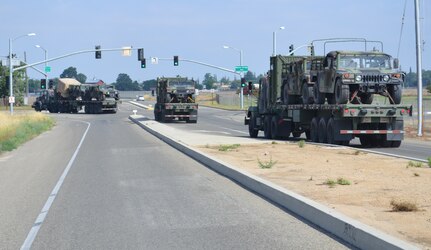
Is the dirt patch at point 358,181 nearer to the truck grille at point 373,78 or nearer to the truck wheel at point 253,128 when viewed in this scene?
the truck grille at point 373,78

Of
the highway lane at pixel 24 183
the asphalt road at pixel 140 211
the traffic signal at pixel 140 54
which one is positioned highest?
the traffic signal at pixel 140 54

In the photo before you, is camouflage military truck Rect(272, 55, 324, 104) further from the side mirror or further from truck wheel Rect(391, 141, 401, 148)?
truck wheel Rect(391, 141, 401, 148)

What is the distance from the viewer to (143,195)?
1268 cm

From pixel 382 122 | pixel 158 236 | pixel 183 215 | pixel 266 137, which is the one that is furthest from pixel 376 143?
pixel 158 236

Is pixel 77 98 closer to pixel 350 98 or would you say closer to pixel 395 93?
pixel 350 98

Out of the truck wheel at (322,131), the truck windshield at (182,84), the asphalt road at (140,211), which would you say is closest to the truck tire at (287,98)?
the truck wheel at (322,131)

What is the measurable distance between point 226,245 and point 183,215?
2.26m

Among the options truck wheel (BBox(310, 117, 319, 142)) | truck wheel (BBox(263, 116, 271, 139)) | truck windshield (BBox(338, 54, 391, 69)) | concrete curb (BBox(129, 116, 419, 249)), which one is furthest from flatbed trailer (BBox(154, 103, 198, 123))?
concrete curb (BBox(129, 116, 419, 249))

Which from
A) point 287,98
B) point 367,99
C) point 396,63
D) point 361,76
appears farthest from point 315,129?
point 396,63

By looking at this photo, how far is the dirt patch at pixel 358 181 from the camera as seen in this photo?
8.71 m

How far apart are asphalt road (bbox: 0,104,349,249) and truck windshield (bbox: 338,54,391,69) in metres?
8.63

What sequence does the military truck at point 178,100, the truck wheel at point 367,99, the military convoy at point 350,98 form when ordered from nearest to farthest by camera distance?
the military convoy at point 350,98, the truck wheel at point 367,99, the military truck at point 178,100

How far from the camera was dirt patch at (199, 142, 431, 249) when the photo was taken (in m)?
8.71

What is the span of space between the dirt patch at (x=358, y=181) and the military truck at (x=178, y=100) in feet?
92.9
